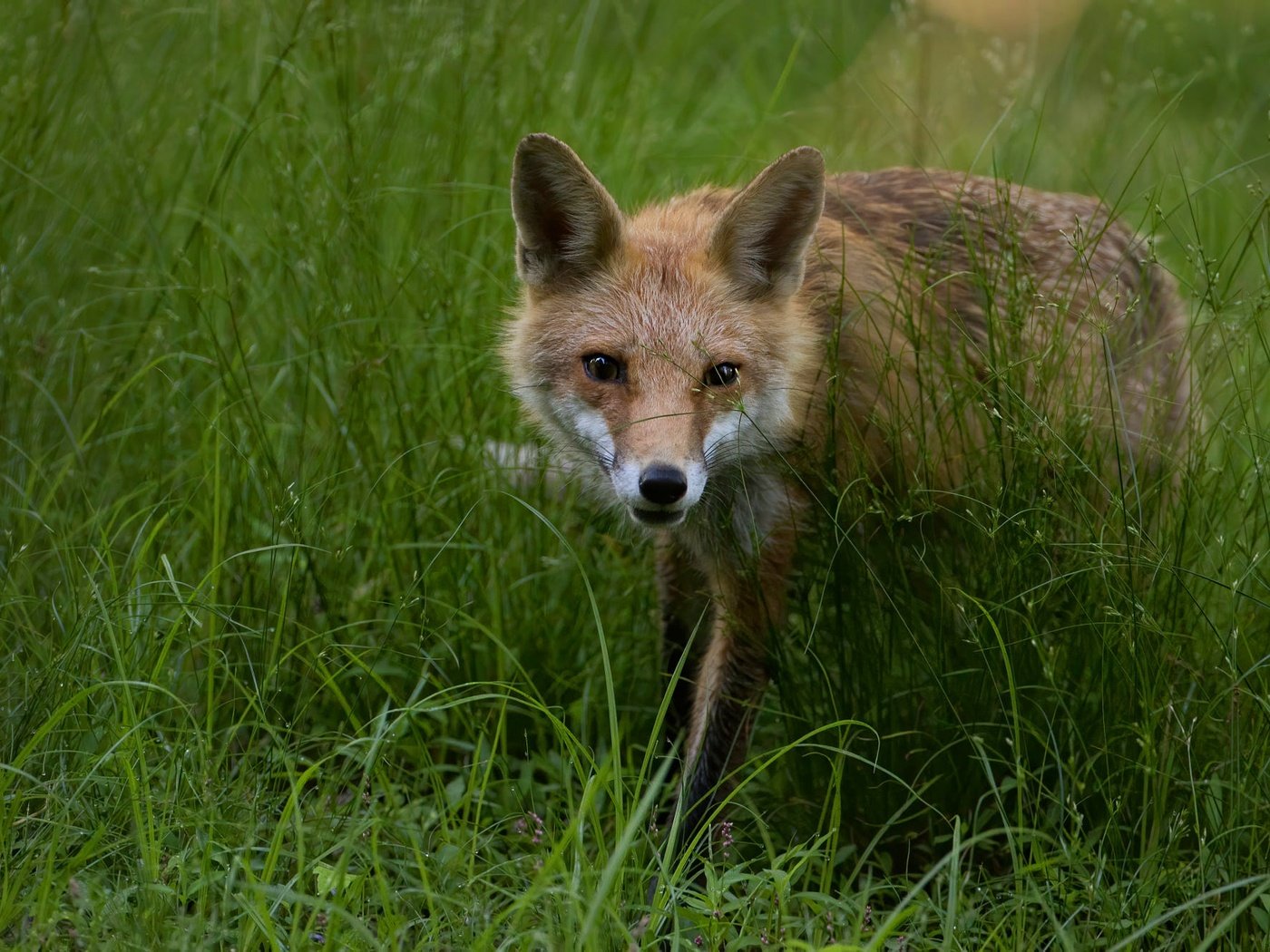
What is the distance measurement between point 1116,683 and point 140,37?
5.05m

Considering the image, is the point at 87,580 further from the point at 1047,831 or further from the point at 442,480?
the point at 1047,831

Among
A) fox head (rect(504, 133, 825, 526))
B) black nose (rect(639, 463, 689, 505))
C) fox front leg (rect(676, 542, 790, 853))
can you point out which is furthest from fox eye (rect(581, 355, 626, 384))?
fox front leg (rect(676, 542, 790, 853))

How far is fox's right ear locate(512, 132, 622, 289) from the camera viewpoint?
3.77m

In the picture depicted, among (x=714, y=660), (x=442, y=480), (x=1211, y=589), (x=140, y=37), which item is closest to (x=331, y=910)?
(x=714, y=660)

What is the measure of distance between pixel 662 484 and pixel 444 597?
1251mm

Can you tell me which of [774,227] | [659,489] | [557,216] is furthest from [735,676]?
[557,216]

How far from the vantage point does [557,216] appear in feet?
13.1

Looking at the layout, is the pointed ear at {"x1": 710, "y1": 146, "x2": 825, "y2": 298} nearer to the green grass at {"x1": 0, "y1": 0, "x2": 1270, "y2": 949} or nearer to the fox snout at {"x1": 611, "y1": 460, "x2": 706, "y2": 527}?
the green grass at {"x1": 0, "y1": 0, "x2": 1270, "y2": 949}

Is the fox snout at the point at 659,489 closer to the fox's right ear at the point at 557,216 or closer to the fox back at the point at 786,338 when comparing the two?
the fox back at the point at 786,338

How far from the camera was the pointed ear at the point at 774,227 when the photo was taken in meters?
3.71

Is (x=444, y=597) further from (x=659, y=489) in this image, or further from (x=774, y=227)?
(x=774, y=227)

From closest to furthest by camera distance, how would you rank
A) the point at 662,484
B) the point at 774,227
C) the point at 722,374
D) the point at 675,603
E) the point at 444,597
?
1. the point at 662,484
2. the point at 722,374
3. the point at 774,227
4. the point at 444,597
5. the point at 675,603

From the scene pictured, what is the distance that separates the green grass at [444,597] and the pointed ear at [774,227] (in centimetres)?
58

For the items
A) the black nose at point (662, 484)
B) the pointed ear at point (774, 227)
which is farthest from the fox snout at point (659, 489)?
the pointed ear at point (774, 227)
